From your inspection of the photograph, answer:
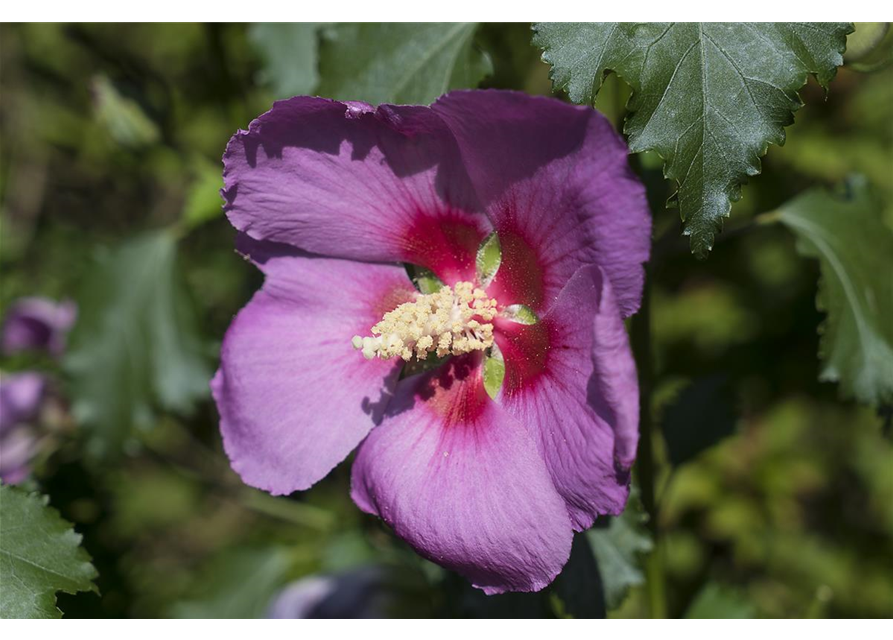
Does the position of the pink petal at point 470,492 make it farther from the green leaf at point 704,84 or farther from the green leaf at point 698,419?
the green leaf at point 698,419

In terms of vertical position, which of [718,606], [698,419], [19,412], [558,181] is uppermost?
[558,181]

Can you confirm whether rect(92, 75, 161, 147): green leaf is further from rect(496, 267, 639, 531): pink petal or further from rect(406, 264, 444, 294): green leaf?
rect(496, 267, 639, 531): pink petal

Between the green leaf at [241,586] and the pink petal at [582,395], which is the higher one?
the pink petal at [582,395]

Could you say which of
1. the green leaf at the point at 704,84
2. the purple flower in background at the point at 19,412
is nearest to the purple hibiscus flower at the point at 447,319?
the green leaf at the point at 704,84

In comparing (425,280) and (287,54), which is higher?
(287,54)

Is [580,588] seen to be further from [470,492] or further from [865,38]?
[865,38]

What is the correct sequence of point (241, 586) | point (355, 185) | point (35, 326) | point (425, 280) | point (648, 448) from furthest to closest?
point (241, 586), point (35, 326), point (648, 448), point (425, 280), point (355, 185)

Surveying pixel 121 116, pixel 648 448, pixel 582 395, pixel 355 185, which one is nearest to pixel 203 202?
pixel 121 116

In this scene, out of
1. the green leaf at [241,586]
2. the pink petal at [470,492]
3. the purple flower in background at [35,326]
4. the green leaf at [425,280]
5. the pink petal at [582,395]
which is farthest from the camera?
the green leaf at [241,586]
